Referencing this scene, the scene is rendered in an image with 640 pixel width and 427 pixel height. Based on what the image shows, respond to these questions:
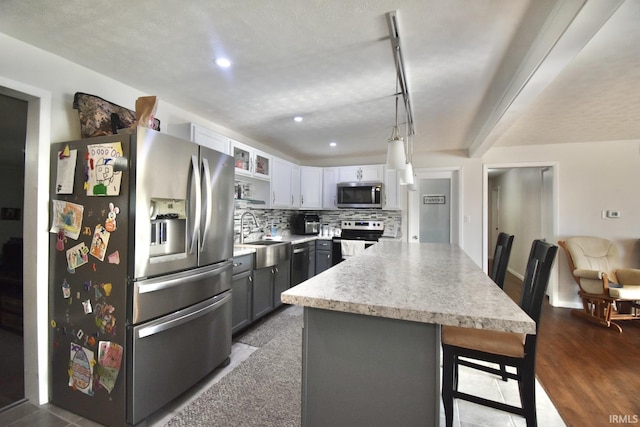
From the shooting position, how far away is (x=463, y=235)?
14.4ft

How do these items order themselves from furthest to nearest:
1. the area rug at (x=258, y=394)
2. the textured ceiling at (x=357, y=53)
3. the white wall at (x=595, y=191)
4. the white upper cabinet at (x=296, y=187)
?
the white upper cabinet at (x=296, y=187) → the white wall at (x=595, y=191) → the area rug at (x=258, y=394) → the textured ceiling at (x=357, y=53)

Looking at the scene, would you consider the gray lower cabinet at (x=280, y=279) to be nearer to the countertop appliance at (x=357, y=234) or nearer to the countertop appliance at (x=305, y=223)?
the countertop appliance at (x=357, y=234)

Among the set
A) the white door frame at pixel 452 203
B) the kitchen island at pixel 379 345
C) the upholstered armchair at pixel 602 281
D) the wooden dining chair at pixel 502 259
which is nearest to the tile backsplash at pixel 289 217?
the white door frame at pixel 452 203

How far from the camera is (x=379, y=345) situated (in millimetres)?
1028

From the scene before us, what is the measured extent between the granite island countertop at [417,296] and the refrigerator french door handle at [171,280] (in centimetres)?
99

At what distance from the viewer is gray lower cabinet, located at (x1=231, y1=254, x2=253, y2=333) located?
2.69 m

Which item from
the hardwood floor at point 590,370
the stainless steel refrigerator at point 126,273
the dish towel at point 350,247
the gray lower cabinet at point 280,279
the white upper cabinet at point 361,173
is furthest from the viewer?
the white upper cabinet at point 361,173

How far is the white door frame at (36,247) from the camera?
1.80m

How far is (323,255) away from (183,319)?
111 inches

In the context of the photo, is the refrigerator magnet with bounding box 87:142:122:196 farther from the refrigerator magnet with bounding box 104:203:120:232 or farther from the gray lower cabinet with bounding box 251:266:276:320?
the gray lower cabinet with bounding box 251:266:276:320

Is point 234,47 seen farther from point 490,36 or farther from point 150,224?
point 490,36

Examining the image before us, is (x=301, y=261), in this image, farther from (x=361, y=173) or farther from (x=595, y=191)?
(x=595, y=191)

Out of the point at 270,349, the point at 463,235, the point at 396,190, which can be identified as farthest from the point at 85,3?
the point at 463,235

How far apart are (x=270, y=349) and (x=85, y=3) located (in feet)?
8.77
